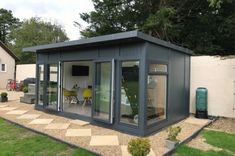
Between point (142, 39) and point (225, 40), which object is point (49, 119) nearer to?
point (142, 39)

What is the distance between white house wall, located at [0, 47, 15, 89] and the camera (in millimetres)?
22016

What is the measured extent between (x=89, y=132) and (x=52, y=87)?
11.3 feet

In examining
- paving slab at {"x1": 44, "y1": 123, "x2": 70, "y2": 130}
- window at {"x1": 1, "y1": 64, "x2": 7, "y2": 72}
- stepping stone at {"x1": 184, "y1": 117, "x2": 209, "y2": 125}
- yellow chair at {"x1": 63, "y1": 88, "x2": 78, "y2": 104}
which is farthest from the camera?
window at {"x1": 1, "y1": 64, "x2": 7, "y2": 72}

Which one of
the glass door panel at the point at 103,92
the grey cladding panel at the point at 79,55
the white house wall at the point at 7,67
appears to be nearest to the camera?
the glass door panel at the point at 103,92

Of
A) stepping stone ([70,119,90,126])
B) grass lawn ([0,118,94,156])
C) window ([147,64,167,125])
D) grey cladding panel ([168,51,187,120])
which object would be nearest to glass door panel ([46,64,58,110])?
stepping stone ([70,119,90,126])

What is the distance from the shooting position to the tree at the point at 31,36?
3200 centimetres

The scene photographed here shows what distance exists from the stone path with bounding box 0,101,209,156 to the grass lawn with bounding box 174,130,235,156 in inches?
15.0

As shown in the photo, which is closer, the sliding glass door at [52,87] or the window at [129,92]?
the window at [129,92]

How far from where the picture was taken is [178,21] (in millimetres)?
14766

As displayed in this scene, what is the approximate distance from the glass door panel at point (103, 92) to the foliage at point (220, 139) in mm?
2725

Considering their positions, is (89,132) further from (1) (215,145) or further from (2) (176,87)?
(2) (176,87)

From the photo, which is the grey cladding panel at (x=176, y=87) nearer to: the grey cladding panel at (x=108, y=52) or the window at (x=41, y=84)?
the grey cladding panel at (x=108, y=52)

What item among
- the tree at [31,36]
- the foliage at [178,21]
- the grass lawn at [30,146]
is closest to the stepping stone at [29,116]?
the grass lawn at [30,146]

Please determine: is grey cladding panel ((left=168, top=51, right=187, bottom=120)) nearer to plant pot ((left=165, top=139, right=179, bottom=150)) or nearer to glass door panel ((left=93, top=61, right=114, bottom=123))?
glass door panel ((left=93, top=61, right=114, bottom=123))
